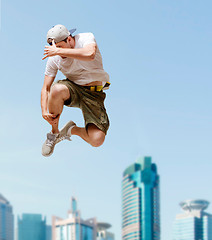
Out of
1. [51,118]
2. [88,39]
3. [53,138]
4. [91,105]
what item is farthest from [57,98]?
[88,39]

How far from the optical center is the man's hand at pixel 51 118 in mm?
7809

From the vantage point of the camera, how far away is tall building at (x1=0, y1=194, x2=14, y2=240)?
161m

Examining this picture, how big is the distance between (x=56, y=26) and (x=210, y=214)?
15633cm

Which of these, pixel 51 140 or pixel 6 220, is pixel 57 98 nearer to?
pixel 51 140

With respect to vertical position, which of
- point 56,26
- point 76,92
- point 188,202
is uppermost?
point 188,202

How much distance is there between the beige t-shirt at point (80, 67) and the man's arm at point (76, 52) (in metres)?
0.17

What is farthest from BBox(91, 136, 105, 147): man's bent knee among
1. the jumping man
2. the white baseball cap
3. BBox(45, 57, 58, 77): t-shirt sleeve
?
the white baseball cap

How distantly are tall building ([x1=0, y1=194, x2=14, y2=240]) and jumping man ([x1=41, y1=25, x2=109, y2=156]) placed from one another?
15426 cm

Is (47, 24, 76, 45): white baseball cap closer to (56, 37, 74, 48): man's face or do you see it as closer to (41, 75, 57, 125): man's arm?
(56, 37, 74, 48): man's face

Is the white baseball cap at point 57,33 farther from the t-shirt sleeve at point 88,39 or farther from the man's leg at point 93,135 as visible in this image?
the man's leg at point 93,135

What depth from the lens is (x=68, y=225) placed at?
12656 cm

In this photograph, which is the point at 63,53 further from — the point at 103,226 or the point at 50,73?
the point at 103,226

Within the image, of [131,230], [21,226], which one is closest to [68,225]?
[131,230]

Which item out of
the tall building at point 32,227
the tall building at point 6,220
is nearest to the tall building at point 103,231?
the tall building at point 32,227
